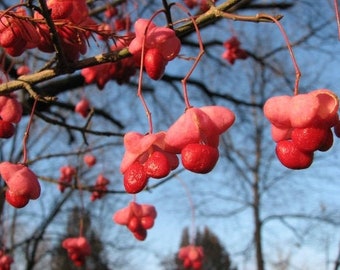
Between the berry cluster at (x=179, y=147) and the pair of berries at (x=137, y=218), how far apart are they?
1.05m

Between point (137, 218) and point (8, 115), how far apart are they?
0.78 metres

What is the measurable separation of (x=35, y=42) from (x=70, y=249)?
1.75 m

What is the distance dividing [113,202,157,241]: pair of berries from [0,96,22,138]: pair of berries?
2.34ft

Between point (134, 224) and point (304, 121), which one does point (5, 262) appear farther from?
point (304, 121)

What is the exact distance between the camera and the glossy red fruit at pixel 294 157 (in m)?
1.00

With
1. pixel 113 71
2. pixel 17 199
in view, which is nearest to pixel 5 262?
pixel 113 71

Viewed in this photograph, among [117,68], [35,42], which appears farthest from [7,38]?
[117,68]

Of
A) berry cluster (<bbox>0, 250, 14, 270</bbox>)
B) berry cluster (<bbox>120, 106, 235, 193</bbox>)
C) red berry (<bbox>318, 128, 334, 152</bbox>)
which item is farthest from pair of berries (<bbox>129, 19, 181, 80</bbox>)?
berry cluster (<bbox>0, 250, 14, 270</bbox>)

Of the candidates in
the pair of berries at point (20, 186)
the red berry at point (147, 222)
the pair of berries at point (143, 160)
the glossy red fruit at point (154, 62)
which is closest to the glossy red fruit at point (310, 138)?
the pair of berries at point (143, 160)

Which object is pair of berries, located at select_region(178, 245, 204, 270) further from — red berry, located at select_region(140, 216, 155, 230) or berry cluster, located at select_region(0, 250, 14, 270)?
red berry, located at select_region(140, 216, 155, 230)

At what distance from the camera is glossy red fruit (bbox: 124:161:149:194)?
1.02 m

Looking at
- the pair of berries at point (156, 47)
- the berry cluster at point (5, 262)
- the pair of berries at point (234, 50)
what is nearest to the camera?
the pair of berries at point (156, 47)

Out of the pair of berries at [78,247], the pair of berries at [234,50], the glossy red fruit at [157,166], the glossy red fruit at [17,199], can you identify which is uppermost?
the pair of berries at [234,50]

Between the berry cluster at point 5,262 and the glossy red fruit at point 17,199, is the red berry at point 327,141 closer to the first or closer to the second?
the glossy red fruit at point 17,199
